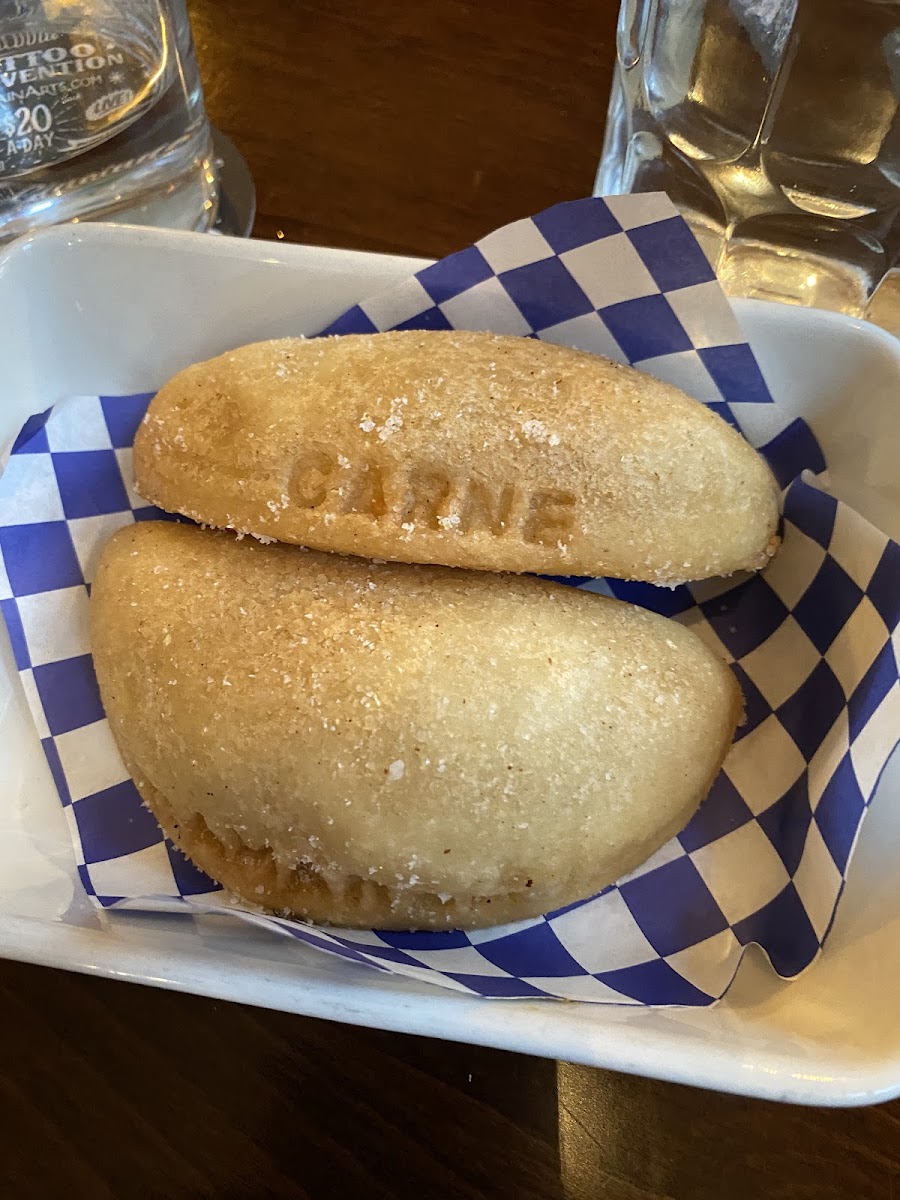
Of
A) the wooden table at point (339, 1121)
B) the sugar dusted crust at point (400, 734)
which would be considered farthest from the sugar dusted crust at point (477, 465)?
the wooden table at point (339, 1121)

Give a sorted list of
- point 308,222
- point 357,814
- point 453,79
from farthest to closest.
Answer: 1. point 453,79
2. point 308,222
3. point 357,814

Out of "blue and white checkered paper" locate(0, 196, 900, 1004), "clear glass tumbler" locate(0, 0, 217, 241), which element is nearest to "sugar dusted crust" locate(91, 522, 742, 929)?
"blue and white checkered paper" locate(0, 196, 900, 1004)

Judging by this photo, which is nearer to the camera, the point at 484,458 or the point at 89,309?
the point at 484,458

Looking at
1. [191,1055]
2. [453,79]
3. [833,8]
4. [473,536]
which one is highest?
[833,8]

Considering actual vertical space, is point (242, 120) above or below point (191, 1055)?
above

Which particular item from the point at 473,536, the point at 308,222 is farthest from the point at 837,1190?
the point at 308,222

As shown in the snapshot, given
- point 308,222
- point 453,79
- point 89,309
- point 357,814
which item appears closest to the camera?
point 357,814

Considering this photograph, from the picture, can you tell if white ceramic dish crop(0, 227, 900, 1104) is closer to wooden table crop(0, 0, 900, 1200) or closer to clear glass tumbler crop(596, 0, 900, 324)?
wooden table crop(0, 0, 900, 1200)

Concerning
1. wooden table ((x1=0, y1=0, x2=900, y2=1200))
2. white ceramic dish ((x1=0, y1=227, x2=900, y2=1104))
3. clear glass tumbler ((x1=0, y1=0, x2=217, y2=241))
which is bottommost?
wooden table ((x1=0, y1=0, x2=900, y2=1200))

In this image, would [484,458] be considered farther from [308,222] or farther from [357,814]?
[308,222]
